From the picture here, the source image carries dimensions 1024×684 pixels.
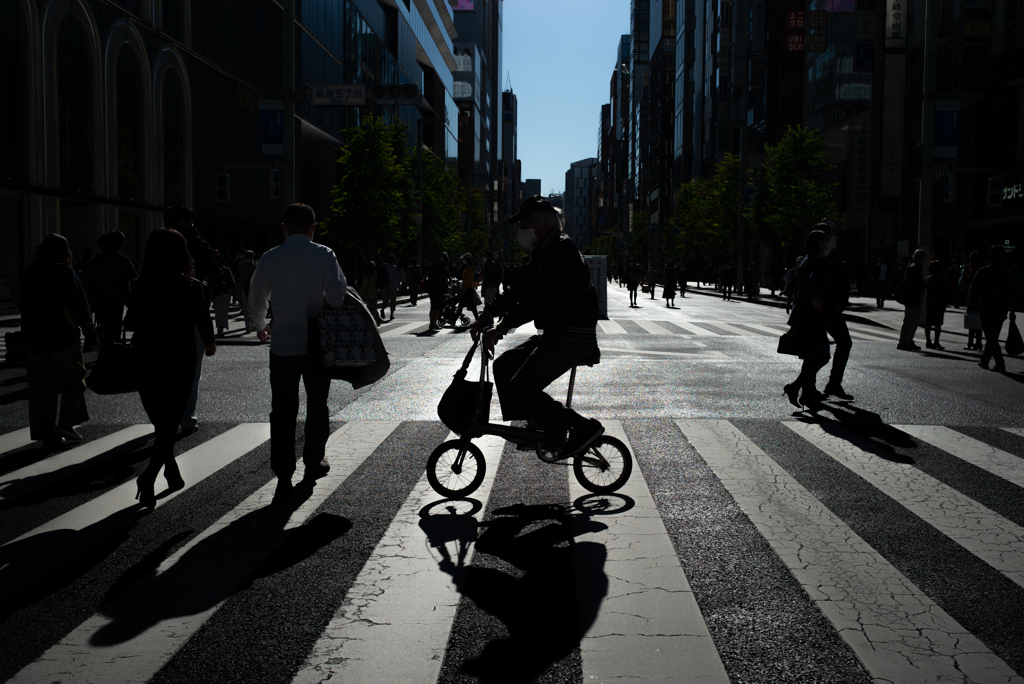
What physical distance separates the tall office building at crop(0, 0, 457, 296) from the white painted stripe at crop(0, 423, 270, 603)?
15.9 m

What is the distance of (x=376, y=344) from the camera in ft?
19.3

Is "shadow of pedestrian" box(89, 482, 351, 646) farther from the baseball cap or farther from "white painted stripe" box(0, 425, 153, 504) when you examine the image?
the baseball cap

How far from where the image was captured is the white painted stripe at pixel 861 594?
3232 mm

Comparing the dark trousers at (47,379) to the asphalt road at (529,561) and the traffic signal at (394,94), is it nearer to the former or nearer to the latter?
the asphalt road at (529,561)

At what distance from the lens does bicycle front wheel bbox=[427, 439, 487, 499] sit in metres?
5.64

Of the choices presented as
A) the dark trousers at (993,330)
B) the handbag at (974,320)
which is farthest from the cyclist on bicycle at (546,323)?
the handbag at (974,320)

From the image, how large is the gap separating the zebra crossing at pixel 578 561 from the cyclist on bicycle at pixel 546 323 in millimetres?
508

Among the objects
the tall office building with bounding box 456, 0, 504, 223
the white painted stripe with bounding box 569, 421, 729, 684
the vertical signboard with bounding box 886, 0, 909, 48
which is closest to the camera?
the white painted stripe with bounding box 569, 421, 729, 684

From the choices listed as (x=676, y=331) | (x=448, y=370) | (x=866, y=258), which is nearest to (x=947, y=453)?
(x=448, y=370)

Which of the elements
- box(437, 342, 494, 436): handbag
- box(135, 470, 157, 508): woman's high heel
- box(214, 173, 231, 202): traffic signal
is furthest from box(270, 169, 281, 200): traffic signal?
box(437, 342, 494, 436): handbag

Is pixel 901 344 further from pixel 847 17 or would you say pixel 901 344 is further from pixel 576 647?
pixel 847 17

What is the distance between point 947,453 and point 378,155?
36199mm

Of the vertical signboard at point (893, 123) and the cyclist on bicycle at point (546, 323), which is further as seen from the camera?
the vertical signboard at point (893, 123)

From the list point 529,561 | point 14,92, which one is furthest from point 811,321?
point 14,92
